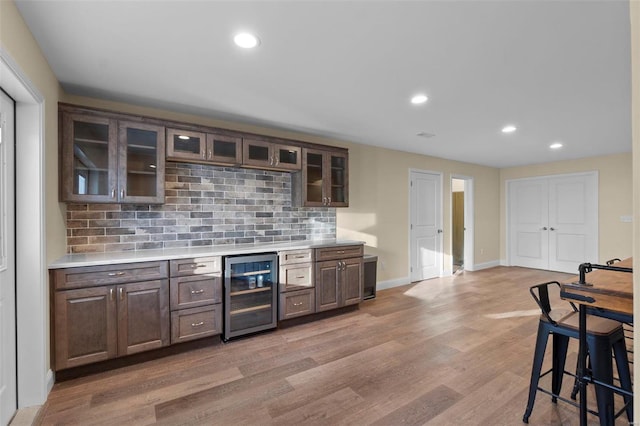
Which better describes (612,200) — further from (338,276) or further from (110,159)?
(110,159)

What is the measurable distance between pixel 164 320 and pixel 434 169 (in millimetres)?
5077

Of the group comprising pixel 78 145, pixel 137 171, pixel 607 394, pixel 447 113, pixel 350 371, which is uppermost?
pixel 447 113

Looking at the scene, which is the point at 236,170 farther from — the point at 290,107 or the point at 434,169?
Answer: the point at 434,169

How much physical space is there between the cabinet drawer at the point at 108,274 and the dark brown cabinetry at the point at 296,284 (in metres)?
1.19

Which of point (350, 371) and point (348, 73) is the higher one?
point (348, 73)

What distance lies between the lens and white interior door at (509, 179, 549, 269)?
21.3ft

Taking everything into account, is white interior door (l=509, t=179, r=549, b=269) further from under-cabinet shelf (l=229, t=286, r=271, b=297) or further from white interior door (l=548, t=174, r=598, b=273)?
under-cabinet shelf (l=229, t=286, r=271, b=297)

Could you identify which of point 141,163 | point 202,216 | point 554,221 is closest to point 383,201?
point 202,216

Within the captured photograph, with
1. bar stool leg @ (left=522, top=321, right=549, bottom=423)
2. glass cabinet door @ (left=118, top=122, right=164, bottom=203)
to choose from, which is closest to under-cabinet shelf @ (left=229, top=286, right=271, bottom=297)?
glass cabinet door @ (left=118, top=122, right=164, bottom=203)

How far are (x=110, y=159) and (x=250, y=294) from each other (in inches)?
71.0

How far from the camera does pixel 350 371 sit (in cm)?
247

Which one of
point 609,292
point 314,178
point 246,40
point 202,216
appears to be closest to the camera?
point 609,292

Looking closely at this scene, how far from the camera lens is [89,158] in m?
2.64

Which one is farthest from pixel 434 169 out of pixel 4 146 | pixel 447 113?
pixel 4 146
